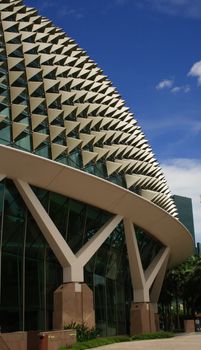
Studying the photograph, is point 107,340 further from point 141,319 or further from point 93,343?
point 141,319

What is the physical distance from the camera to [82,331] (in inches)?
1082

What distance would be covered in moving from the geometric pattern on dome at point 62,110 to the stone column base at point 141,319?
8112mm

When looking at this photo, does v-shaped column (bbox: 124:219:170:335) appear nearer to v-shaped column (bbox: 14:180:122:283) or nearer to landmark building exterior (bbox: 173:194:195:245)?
v-shaped column (bbox: 14:180:122:283)

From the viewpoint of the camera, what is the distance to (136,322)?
123 feet

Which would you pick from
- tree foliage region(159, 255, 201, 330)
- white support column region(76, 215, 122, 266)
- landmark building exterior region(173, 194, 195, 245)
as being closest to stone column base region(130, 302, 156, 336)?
white support column region(76, 215, 122, 266)

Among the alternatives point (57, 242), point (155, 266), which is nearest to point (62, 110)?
point (57, 242)

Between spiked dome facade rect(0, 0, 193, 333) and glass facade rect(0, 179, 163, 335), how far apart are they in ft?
0.37

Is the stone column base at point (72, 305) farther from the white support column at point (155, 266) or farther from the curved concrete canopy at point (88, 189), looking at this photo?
the white support column at point (155, 266)

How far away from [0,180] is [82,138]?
7841mm

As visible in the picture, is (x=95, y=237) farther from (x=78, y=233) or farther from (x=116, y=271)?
(x=116, y=271)

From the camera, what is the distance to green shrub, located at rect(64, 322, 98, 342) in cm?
2714

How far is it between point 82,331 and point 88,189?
→ 8408 millimetres

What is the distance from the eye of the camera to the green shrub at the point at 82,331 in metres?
27.1

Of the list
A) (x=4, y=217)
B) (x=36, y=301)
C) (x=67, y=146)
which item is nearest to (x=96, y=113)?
(x=67, y=146)
